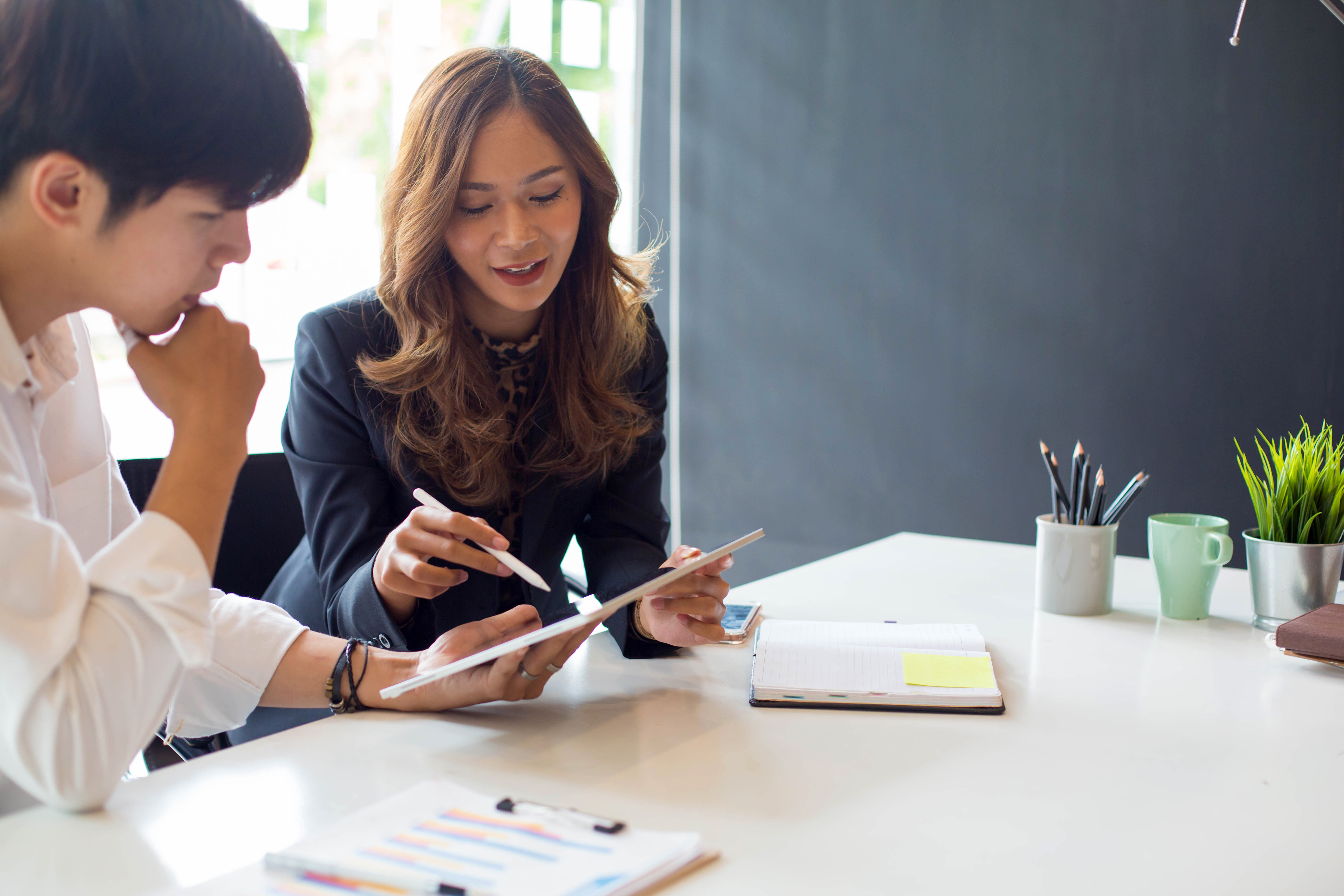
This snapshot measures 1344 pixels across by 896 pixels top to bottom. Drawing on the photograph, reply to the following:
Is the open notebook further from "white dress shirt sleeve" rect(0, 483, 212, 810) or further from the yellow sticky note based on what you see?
"white dress shirt sleeve" rect(0, 483, 212, 810)

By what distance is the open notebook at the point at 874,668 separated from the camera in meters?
1.05

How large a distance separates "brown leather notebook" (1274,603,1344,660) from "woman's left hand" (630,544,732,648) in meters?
0.63

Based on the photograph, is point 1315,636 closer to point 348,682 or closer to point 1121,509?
point 1121,509

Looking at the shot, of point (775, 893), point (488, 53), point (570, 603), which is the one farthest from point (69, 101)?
point (570, 603)

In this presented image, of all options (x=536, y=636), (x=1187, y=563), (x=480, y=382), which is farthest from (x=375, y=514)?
(x=1187, y=563)

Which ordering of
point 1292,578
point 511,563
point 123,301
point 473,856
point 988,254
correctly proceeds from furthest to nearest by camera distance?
point 988,254
point 1292,578
point 511,563
point 123,301
point 473,856

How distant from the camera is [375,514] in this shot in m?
1.39

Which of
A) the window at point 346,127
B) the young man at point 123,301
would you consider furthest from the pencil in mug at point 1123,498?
the window at point 346,127

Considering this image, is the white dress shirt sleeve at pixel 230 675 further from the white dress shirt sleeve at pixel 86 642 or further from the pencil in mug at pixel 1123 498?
the pencil in mug at pixel 1123 498

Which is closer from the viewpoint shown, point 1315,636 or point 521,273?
point 1315,636

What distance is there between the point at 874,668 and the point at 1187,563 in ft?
1.69

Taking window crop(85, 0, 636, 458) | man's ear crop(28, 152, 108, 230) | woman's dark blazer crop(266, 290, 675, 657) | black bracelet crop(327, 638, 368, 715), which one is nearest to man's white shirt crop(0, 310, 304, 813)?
man's ear crop(28, 152, 108, 230)

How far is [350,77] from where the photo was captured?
3.24 meters

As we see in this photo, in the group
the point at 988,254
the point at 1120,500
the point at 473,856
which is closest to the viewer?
the point at 473,856
